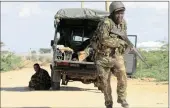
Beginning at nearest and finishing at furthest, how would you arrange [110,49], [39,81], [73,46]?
1. [110,49]
2. [39,81]
3. [73,46]

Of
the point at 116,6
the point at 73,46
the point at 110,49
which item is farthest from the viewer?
the point at 73,46

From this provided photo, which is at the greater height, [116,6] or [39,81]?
[116,6]

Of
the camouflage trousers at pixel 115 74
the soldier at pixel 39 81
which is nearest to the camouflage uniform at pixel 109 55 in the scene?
the camouflage trousers at pixel 115 74

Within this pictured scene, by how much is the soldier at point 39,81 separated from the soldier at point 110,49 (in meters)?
7.52

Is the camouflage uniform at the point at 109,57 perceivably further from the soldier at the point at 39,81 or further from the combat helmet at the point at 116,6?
the soldier at the point at 39,81

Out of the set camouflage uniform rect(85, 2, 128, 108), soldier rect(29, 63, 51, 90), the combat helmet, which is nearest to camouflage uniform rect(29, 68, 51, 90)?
soldier rect(29, 63, 51, 90)

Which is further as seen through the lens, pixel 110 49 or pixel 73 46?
pixel 73 46

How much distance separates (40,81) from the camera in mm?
15961

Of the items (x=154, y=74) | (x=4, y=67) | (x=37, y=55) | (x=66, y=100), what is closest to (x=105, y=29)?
(x=66, y=100)

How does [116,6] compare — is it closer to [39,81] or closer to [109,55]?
[109,55]

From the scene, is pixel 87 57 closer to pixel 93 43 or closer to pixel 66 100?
pixel 66 100

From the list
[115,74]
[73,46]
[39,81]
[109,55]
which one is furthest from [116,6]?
[73,46]

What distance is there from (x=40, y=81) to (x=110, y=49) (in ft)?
25.5

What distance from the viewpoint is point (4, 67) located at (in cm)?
3353
